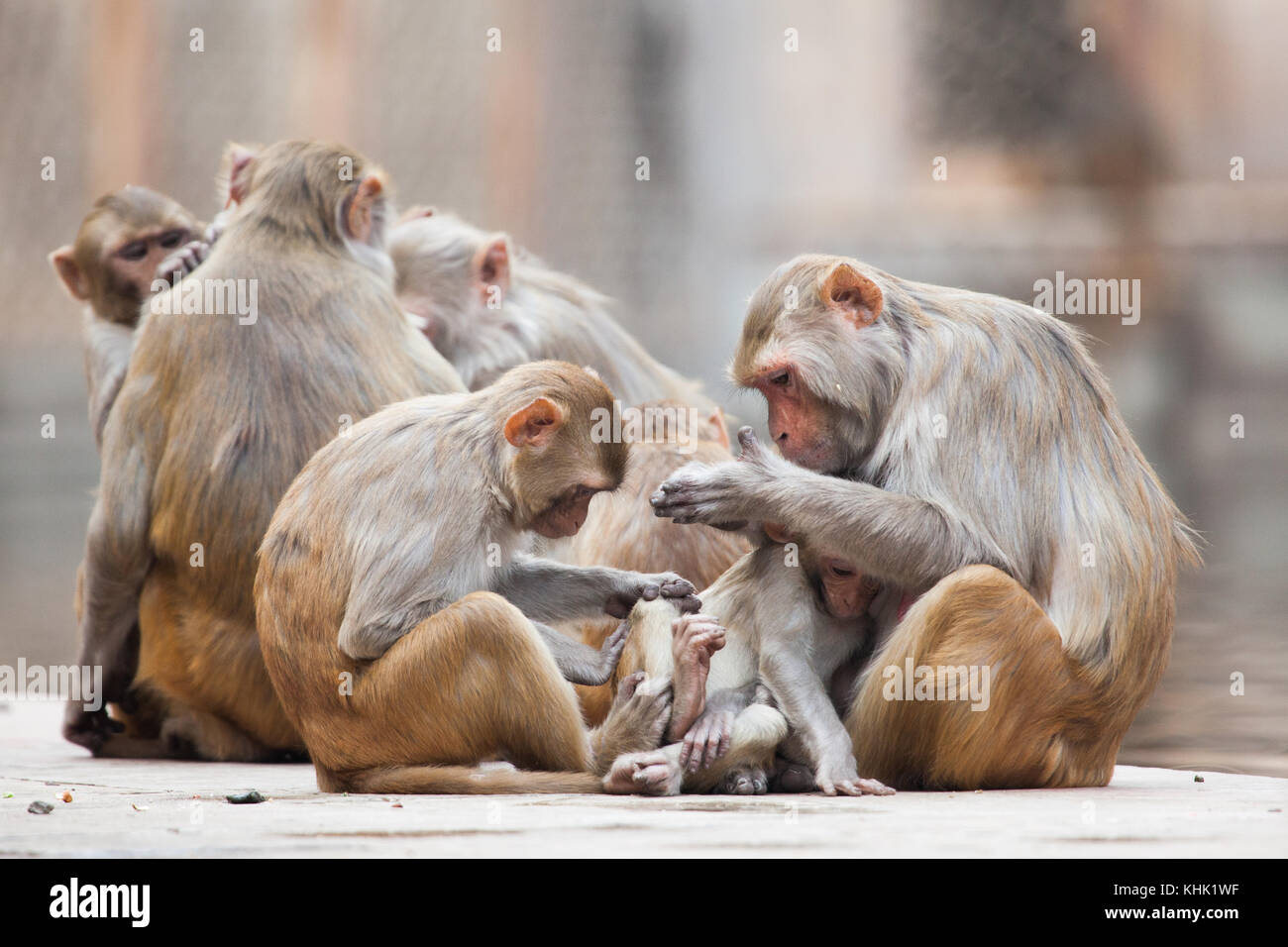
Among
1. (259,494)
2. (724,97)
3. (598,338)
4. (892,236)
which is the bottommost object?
(259,494)

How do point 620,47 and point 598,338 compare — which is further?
point 620,47

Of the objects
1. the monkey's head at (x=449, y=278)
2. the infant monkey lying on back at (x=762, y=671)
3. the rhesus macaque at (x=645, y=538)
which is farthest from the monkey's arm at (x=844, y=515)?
the monkey's head at (x=449, y=278)

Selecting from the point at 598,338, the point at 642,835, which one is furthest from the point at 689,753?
the point at 598,338

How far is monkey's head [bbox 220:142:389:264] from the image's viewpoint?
A: 6.67 meters

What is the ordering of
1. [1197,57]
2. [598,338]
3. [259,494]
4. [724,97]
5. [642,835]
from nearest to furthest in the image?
[642,835] → [259,494] → [598,338] → [724,97] → [1197,57]

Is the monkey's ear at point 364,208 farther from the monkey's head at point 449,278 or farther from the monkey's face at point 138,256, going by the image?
the monkey's head at point 449,278

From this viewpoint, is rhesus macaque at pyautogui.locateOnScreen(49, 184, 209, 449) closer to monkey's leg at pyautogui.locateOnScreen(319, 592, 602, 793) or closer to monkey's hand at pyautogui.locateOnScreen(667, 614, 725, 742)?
monkey's leg at pyautogui.locateOnScreen(319, 592, 602, 793)

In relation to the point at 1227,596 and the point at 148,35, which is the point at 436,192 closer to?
the point at 148,35

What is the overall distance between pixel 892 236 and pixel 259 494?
16046 millimetres

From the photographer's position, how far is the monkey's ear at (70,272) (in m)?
7.38

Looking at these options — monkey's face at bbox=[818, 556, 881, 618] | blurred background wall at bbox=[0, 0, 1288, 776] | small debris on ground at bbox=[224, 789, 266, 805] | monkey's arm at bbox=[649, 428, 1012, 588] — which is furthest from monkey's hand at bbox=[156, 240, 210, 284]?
blurred background wall at bbox=[0, 0, 1288, 776]

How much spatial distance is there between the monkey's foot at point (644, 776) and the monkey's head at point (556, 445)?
750 mm

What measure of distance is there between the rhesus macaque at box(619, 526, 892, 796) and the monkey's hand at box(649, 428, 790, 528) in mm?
213

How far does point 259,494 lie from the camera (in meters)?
6.36
